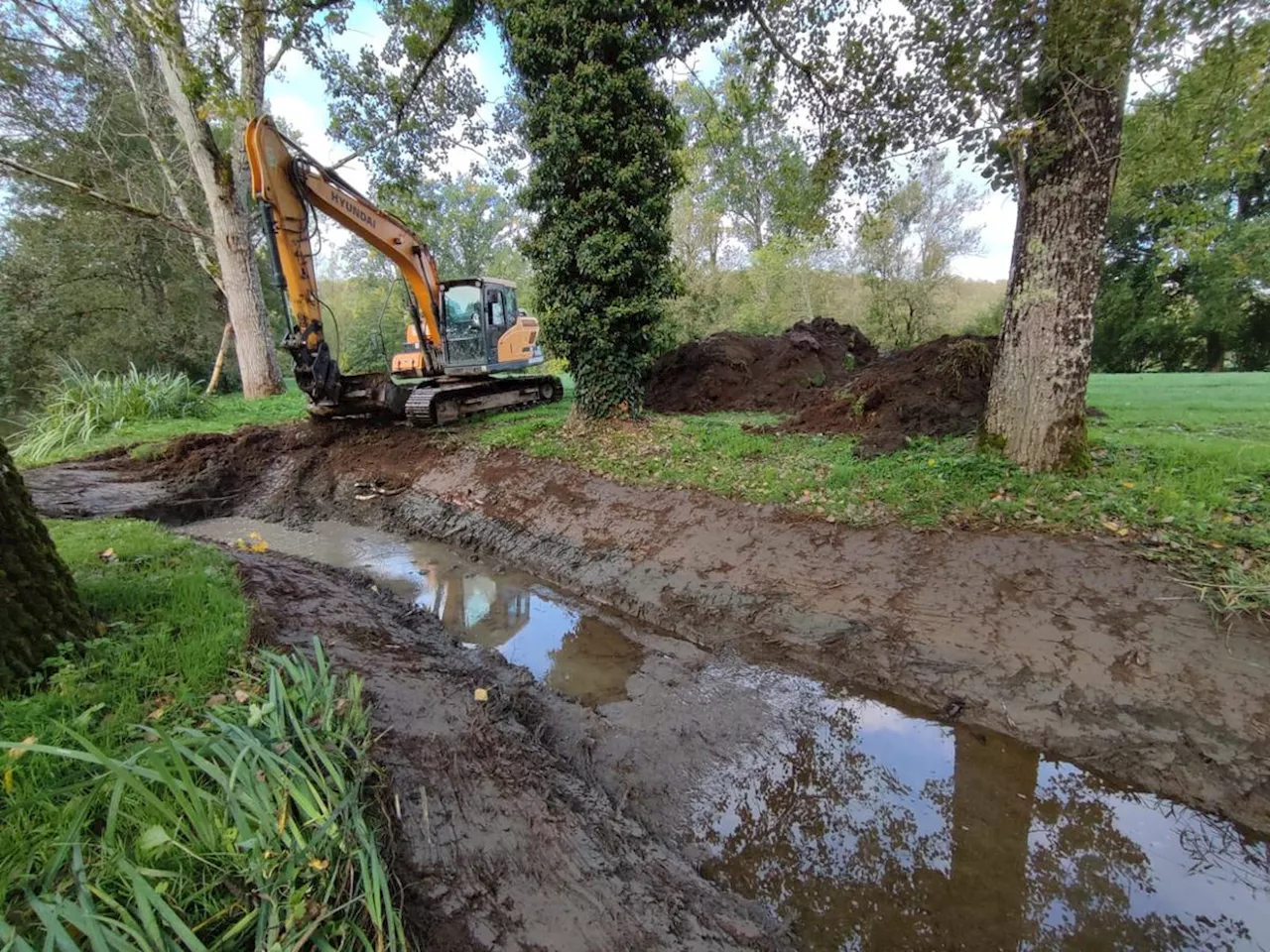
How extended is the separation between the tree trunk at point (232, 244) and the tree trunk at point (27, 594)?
37.5 feet

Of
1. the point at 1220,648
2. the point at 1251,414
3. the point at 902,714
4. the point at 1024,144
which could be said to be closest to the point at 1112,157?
the point at 1024,144

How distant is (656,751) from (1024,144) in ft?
15.9

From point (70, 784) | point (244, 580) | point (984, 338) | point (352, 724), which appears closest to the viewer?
point (70, 784)

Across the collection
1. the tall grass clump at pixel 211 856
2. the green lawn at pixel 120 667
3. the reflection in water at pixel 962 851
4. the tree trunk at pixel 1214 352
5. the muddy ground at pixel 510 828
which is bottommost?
the reflection in water at pixel 962 851

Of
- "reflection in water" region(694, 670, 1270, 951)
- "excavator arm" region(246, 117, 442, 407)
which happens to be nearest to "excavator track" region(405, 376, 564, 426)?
"excavator arm" region(246, 117, 442, 407)

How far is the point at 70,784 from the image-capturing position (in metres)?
1.75

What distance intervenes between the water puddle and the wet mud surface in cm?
4

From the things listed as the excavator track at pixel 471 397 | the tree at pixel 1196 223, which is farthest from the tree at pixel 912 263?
the excavator track at pixel 471 397

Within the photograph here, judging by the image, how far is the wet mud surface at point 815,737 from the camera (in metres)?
2.21

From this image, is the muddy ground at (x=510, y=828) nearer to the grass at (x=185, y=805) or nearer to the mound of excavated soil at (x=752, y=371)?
the grass at (x=185, y=805)

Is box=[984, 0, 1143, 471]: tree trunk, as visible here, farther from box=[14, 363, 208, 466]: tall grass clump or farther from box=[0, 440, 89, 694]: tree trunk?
box=[14, 363, 208, 466]: tall grass clump

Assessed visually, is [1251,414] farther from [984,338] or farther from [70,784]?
[70,784]

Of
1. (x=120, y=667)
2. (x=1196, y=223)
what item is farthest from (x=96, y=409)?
(x=1196, y=223)

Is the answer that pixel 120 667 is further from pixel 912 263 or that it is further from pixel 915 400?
pixel 912 263
